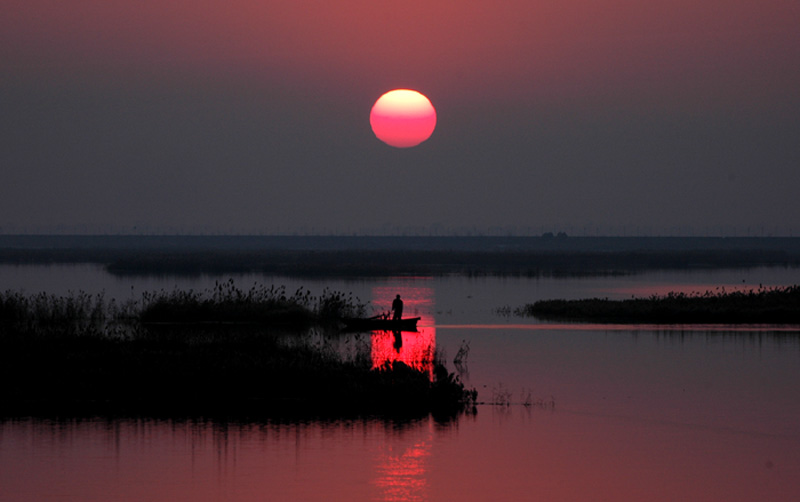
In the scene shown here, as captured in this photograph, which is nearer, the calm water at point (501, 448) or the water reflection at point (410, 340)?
the calm water at point (501, 448)

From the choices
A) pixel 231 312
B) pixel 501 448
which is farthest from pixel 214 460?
pixel 231 312

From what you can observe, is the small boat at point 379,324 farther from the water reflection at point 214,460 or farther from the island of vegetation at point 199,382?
the water reflection at point 214,460

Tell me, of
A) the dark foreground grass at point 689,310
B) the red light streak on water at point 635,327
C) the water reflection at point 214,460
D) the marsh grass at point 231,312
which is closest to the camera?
the water reflection at point 214,460

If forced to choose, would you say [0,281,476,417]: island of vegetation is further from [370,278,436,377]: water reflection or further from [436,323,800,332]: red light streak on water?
[436,323,800,332]: red light streak on water

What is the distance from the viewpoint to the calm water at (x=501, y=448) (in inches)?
744

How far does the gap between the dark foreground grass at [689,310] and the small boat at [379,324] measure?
12.8m

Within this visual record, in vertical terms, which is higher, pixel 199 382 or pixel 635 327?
pixel 635 327

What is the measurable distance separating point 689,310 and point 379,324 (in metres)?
18.7

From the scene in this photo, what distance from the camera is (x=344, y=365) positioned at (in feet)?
96.0

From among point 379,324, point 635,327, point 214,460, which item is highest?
point 379,324

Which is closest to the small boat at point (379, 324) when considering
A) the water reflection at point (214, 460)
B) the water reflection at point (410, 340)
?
the water reflection at point (410, 340)

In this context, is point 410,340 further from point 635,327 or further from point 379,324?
point 635,327

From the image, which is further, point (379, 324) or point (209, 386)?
point (379, 324)

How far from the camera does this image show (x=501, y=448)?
22.5 meters
